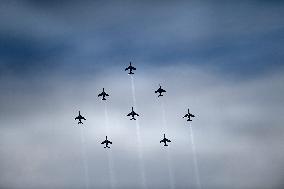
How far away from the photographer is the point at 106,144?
193 metres

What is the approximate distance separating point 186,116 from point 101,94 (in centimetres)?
3847

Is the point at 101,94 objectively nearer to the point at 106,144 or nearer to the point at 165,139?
the point at 106,144

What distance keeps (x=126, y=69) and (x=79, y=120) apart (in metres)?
31.1

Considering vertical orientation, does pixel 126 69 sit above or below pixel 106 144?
above

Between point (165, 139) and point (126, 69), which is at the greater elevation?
point (126, 69)

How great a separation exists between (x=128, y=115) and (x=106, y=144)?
663 inches

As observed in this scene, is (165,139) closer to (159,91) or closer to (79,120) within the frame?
(159,91)

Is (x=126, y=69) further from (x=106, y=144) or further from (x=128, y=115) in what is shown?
(x=106, y=144)

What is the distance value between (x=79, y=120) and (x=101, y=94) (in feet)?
51.9

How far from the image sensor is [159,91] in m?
188

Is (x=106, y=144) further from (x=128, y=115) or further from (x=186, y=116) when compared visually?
(x=186, y=116)

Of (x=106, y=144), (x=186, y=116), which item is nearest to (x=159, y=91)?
(x=186, y=116)

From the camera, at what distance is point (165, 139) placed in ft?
637

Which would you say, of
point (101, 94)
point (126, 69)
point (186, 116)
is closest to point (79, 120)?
point (101, 94)
